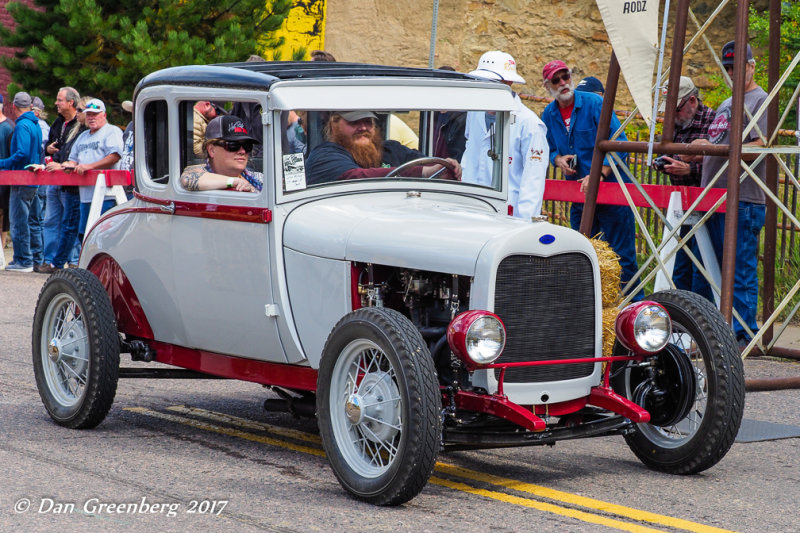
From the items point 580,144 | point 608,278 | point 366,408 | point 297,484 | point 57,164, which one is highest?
point 580,144

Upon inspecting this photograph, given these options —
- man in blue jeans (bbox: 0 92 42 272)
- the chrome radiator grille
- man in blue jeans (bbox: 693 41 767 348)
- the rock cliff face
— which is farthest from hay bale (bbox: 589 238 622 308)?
the rock cliff face

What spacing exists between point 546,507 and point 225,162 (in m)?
2.55

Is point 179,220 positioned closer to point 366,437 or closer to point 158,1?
point 366,437

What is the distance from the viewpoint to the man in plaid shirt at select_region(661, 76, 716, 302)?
31.6ft

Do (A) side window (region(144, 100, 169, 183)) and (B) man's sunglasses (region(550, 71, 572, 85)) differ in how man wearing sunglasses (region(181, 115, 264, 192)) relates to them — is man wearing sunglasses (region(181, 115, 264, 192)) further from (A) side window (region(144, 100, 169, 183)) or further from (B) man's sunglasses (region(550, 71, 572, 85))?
(B) man's sunglasses (region(550, 71, 572, 85))

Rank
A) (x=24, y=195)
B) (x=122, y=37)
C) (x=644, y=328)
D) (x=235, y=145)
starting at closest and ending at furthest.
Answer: (x=644, y=328)
(x=235, y=145)
(x=24, y=195)
(x=122, y=37)

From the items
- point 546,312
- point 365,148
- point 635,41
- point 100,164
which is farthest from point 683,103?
point 100,164

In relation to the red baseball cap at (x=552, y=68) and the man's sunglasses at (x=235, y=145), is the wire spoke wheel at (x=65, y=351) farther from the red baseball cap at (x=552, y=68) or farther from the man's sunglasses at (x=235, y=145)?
the red baseball cap at (x=552, y=68)

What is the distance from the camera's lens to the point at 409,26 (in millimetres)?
20578

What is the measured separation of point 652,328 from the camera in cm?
558

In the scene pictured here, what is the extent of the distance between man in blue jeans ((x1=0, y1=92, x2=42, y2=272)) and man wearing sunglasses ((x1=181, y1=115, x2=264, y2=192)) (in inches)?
372

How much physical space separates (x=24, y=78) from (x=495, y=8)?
7696 mm

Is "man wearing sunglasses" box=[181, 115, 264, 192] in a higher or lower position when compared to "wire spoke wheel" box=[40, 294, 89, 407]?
higher

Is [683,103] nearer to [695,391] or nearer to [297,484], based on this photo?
[695,391]
